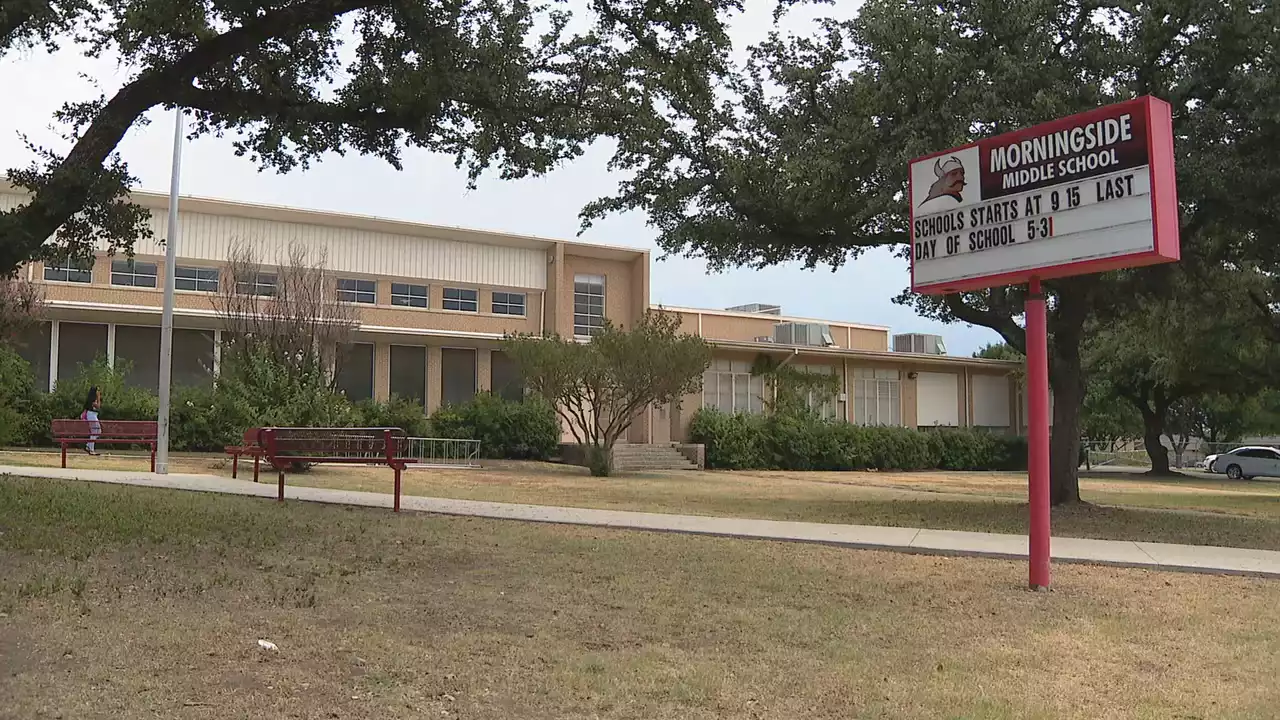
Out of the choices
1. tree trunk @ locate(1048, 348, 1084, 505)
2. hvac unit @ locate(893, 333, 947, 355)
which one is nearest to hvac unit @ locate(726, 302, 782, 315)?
hvac unit @ locate(893, 333, 947, 355)

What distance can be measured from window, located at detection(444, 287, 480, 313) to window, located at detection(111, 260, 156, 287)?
8.49m

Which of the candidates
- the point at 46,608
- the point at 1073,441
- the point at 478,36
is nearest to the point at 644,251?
the point at 1073,441

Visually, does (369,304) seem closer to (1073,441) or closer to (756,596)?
(1073,441)

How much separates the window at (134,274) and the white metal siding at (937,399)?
89.6 feet

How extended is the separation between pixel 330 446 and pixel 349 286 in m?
19.9

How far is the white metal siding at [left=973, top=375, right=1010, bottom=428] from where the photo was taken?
42.7 metres

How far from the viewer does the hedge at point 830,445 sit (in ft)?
110

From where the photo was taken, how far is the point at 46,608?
20.9 ft

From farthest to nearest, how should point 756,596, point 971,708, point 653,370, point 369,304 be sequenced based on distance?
point 369,304
point 653,370
point 756,596
point 971,708

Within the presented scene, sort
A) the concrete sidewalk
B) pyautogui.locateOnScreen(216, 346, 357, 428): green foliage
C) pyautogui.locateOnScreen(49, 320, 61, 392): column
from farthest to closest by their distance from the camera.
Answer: pyautogui.locateOnScreen(49, 320, 61, 392): column
pyautogui.locateOnScreen(216, 346, 357, 428): green foliage
the concrete sidewalk

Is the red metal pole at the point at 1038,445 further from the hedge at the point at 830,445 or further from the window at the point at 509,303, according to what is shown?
the window at the point at 509,303

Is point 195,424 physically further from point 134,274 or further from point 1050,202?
point 1050,202

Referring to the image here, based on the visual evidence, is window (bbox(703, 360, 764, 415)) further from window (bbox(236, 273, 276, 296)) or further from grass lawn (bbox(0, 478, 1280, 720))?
grass lawn (bbox(0, 478, 1280, 720))

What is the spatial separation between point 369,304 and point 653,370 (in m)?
11.0
